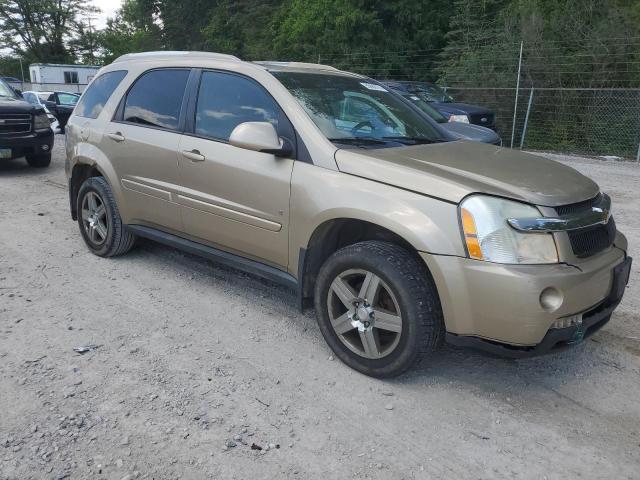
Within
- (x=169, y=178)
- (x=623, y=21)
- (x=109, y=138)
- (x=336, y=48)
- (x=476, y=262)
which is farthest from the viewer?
(x=336, y=48)

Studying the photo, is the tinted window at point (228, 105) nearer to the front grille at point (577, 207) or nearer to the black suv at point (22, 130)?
the front grille at point (577, 207)

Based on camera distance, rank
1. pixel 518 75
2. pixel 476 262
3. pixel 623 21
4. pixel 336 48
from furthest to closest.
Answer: pixel 336 48, pixel 518 75, pixel 623 21, pixel 476 262

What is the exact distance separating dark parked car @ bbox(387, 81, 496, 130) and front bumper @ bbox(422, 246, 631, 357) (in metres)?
10.6

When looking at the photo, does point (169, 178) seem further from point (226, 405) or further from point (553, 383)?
point (553, 383)

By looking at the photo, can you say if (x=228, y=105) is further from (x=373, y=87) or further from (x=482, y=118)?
(x=482, y=118)

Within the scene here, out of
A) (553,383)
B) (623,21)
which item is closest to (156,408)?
(553,383)

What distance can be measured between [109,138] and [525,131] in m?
13.1

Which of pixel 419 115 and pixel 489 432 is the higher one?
pixel 419 115

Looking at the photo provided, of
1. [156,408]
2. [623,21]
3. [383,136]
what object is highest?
[623,21]

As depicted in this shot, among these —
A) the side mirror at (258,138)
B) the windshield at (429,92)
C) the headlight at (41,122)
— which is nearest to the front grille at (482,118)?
the windshield at (429,92)

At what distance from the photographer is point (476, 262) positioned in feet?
9.52

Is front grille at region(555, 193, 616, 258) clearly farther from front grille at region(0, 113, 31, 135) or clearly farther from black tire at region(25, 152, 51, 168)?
black tire at region(25, 152, 51, 168)

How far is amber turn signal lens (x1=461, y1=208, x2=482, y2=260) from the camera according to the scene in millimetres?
2906

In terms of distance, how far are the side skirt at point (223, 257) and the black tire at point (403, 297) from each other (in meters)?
0.50
